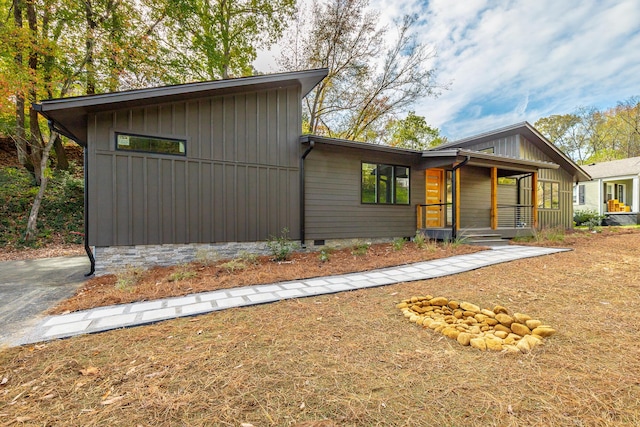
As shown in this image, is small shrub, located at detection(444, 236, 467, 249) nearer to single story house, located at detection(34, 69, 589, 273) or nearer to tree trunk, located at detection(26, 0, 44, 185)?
single story house, located at detection(34, 69, 589, 273)

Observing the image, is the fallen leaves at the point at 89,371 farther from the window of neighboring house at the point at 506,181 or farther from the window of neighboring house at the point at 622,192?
the window of neighboring house at the point at 622,192

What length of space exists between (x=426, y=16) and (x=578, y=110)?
24152 mm

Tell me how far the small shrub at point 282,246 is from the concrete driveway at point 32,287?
11.5 ft

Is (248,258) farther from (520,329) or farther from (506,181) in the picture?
(506,181)

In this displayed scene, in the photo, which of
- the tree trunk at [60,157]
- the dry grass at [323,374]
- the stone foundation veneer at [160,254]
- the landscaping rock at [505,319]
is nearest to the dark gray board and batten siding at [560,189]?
the dry grass at [323,374]

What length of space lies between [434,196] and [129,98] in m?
9.23

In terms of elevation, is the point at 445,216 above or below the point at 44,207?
below

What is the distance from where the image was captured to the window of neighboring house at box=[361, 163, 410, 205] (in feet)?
27.7

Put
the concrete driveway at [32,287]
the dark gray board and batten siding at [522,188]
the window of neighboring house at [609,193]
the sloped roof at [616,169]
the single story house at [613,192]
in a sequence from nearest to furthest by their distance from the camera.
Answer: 1. the concrete driveway at [32,287]
2. the dark gray board and batten siding at [522,188]
3. the single story house at [613,192]
4. the sloped roof at [616,169]
5. the window of neighboring house at [609,193]

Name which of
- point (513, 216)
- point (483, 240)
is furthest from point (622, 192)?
point (483, 240)

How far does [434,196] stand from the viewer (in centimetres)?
999

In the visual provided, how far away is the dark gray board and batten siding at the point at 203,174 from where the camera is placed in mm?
5301

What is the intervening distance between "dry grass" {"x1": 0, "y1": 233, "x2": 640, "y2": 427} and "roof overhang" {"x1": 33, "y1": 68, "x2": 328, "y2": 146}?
4.26 m

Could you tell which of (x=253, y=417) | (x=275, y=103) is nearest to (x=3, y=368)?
(x=253, y=417)
